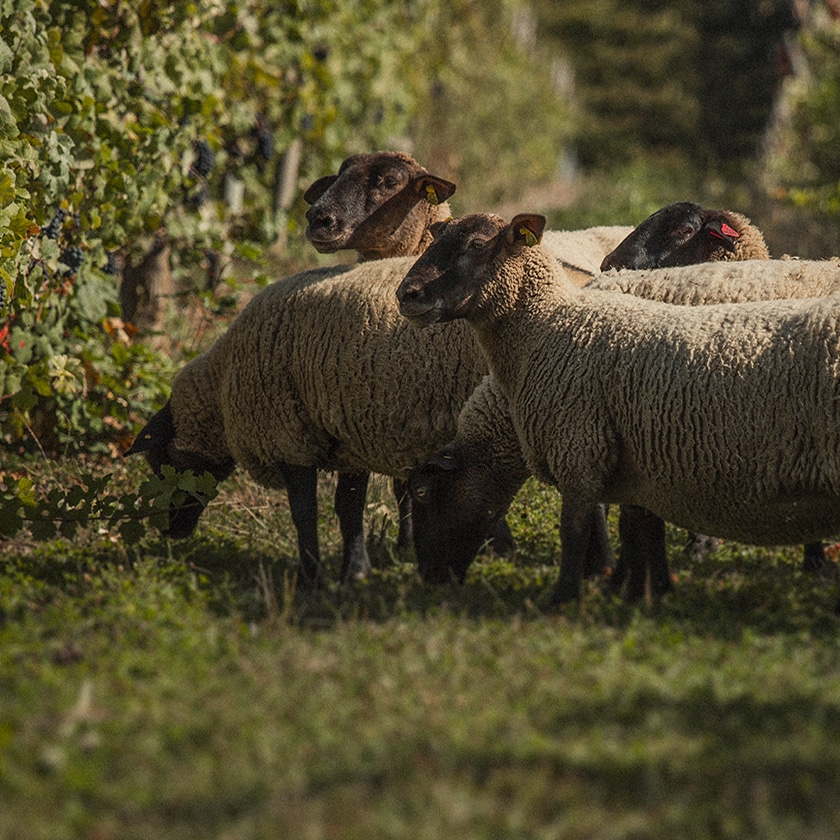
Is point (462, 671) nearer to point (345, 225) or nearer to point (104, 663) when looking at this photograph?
point (104, 663)

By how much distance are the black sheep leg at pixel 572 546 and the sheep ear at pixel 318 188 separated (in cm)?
295

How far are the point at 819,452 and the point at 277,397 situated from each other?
2.77 meters

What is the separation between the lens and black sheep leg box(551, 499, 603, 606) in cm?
542

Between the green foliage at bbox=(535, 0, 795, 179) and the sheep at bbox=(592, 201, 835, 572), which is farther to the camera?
the green foliage at bbox=(535, 0, 795, 179)

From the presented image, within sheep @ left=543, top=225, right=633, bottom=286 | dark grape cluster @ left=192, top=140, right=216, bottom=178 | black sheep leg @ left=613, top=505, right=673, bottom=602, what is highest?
dark grape cluster @ left=192, top=140, right=216, bottom=178

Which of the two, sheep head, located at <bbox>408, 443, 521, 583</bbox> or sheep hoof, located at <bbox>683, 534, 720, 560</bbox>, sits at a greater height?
sheep head, located at <bbox>408, 443, 521, 583</bbox>

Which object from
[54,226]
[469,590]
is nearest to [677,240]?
[469,590]

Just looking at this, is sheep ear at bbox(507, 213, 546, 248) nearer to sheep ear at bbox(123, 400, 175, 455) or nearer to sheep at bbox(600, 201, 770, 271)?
sheep at bbox(600, 201, 770, 271)

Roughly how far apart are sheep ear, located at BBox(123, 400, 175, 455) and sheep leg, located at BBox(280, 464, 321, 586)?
36.8 inches

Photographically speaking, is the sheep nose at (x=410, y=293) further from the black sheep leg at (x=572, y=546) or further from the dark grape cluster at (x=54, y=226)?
the dark grape cluster at (x=54, y=226)

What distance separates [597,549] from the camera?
21.5 ft

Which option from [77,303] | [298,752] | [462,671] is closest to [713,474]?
[462,671]

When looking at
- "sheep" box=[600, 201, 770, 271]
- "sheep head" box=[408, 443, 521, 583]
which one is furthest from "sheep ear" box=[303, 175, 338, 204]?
"sheep head" box=[408, 443, 521, 583]

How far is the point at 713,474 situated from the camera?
17.1 ft
